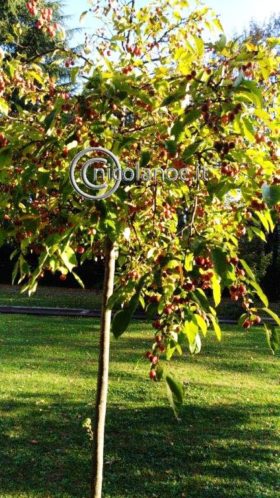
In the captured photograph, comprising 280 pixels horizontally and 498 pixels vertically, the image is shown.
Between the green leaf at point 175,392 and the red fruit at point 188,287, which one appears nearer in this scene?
the green leaf at point 175,392

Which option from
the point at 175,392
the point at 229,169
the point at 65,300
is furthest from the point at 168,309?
the point at 65,300

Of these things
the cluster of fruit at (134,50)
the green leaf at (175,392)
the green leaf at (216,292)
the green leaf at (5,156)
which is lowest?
the green leaf at (175,392)

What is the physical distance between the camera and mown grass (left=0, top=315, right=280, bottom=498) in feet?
11.9

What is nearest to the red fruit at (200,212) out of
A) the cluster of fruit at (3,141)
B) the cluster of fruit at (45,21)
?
the cluster of fruit at (3,141)

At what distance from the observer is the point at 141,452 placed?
4137 mm

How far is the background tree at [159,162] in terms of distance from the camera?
139 cm

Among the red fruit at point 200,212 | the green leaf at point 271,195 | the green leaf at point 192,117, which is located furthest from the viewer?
the red fruit at point 200,212

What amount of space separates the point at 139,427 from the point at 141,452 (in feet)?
1.91

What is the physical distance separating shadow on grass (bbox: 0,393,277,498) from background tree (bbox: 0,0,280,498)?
1.27 metres

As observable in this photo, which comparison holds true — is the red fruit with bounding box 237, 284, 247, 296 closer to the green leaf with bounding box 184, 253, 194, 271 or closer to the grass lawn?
the green leaf with bounding box 184, 253, 194, 271

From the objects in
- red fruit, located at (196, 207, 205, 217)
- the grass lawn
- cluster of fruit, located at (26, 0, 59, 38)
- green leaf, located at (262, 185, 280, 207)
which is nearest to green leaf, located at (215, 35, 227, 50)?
green leaf, located at (262, 185, 280, 207)

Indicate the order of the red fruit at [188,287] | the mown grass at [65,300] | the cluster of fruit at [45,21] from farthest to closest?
the mown grass at [65,300], the cluster of fruit at [45,21], the red fruit at [188,287]

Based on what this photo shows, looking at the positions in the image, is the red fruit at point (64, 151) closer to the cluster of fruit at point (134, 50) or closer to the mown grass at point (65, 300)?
the cluster of fruit at point (134, 50)

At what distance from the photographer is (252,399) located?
5793 millimetres
